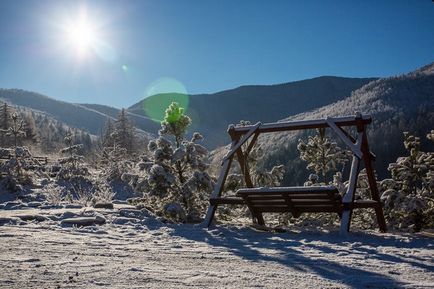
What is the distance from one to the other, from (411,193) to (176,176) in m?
7.15

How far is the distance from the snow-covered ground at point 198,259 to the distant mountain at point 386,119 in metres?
75.5

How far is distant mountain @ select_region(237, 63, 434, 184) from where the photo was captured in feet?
300

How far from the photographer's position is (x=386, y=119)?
111m

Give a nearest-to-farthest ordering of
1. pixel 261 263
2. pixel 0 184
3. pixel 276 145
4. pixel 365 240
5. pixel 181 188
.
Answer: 1. pixel 261 263
2. pixel 365 240
3. pixel 181 188
4. pixel 0 184
5. pixel 276 145

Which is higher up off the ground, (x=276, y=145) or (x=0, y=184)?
(x=276, y=145)

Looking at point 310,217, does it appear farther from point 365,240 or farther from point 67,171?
point 67,171

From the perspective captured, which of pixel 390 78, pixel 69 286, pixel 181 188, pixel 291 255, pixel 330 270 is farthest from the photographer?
pixel 390 78

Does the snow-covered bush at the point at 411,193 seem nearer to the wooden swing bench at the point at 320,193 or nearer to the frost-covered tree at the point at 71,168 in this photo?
the wooden swing bench at the point at 320,193

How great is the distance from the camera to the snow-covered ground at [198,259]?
395 centimetres

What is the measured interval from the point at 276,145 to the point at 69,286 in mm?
100219

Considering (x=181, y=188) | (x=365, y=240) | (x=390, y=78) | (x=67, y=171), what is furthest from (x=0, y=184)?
(x=390, y=78)

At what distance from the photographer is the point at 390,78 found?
15725 cm

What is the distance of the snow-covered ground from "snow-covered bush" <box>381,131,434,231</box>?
3.85 metres

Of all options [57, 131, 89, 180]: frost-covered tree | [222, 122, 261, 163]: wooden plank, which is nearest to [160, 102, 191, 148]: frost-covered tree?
[222, 122, 261, 163]: wooden plank
